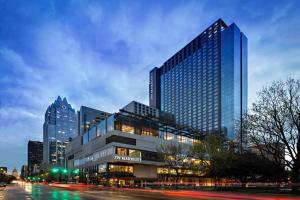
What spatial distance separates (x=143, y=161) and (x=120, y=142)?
34.1 ft

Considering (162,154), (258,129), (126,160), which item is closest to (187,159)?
(162,154)

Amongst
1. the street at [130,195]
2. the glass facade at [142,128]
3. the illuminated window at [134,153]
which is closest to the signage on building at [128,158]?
the illuminated window at [134,153]

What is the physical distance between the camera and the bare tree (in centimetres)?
4259

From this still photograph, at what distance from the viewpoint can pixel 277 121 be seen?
42.9 m

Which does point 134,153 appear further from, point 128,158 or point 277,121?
point 277,121

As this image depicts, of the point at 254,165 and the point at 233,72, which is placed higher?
the point at 233,72

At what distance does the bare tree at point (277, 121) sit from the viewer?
4259 cm

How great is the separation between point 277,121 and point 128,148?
64.0 metres

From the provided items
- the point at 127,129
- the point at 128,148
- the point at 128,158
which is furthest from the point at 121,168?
the point at 127,129

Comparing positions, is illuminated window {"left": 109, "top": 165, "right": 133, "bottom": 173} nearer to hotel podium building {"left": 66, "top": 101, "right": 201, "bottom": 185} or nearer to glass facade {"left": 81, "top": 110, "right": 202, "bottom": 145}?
hotel podium building {"left": 66, "top": 101, "right": 201, "bottom": 185}

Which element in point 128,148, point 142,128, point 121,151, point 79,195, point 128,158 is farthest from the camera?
point 142,128

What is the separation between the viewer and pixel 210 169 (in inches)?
2397

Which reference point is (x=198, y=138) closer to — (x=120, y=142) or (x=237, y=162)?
(x=120, y=142)

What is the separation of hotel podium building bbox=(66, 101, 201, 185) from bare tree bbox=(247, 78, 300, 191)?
50.0 metres
